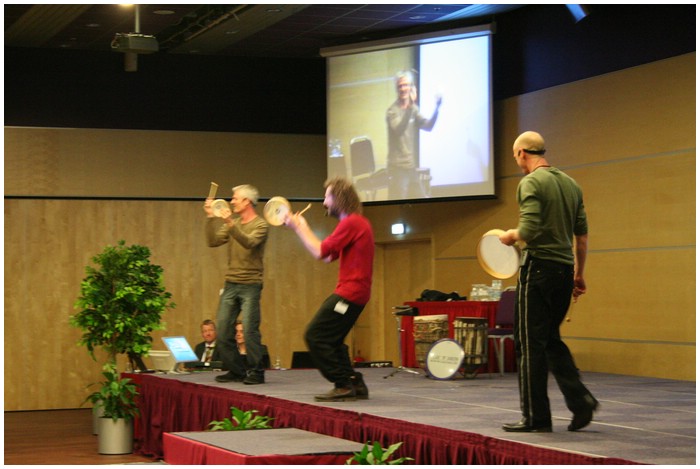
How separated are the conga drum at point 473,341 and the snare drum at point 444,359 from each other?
0.31 metres

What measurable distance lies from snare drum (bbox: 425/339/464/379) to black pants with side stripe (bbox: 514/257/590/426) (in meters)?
3.42

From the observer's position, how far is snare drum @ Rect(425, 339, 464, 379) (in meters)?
7.70

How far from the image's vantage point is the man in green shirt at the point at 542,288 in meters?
4.18

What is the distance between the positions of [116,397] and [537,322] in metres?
5.17

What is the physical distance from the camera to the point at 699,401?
394cm

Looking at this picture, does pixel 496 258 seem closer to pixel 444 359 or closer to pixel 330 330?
pixel 330 330

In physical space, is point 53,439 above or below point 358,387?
below

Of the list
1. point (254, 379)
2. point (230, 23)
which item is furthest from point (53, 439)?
point (230, 23)

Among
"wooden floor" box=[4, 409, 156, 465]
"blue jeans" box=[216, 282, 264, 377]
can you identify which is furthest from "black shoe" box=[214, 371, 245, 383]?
"wooden floor" box=[4, 409, 156, 465]

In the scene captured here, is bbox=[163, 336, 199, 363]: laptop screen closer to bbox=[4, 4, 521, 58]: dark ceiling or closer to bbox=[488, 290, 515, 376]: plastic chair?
bbox=[488, 290, 515, 376]: plastic chair

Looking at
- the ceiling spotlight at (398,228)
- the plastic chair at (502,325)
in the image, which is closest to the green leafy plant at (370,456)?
the plastic chair at (502,325)

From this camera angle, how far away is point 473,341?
820 cm

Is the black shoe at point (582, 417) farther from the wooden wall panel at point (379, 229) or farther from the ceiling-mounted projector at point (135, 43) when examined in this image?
the ceiling-mounted projector at point (135, 43)

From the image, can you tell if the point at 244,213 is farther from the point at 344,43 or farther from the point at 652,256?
the point at 344,43
